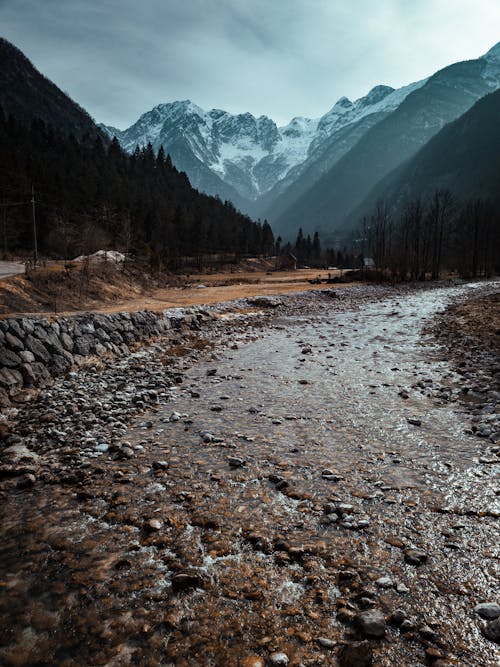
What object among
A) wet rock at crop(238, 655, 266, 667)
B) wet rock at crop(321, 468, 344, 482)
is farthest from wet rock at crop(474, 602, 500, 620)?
wet rock at crop(321, 468, 344, 482)

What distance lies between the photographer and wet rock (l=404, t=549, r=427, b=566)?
4324 mm

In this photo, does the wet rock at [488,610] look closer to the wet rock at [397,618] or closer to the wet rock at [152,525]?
the wet rock at [397,618]

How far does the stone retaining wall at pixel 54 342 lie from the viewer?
34.3 feet

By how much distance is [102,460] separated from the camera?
685 cm

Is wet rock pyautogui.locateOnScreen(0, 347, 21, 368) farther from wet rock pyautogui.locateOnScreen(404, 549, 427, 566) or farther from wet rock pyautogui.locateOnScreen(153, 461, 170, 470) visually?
wet rock pyautogui.locateOnScreen(404, 549, 427, 566)

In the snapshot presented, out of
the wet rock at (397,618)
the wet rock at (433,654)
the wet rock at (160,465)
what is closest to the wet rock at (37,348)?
the wet rock at (160,465)

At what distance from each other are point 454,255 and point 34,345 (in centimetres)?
11710

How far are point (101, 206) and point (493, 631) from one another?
87.6m

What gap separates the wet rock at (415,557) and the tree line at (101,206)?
40.4 m

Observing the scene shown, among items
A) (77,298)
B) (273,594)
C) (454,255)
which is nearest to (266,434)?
(273,594)

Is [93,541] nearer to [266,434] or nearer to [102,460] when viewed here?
[102,460]

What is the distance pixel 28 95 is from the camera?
A: 607 feet

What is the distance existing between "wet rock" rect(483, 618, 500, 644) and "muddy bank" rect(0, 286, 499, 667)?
3cm

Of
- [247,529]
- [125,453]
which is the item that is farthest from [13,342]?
[247,529]
